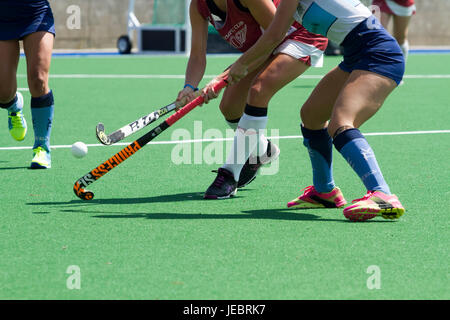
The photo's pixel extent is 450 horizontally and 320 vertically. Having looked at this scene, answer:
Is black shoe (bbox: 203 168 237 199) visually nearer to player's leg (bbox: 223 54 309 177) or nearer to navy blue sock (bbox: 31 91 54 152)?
player's leg (bbox: 223 54 309 177)

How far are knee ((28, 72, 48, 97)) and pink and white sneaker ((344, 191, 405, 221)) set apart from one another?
2.84 m

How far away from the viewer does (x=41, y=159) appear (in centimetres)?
639

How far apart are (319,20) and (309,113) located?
0.58m

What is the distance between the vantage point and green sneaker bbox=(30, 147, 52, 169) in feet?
20.8

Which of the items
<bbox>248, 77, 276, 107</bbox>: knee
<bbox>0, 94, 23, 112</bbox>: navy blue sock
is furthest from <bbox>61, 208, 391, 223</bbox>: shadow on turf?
<bbox>0, 94, 23, 112</bbox>: navy blue sock

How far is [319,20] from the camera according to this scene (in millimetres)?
4773

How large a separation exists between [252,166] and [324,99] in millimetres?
1009

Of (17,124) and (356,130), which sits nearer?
(356,130)

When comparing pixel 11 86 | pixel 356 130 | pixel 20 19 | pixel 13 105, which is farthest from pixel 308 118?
pixel 13 105

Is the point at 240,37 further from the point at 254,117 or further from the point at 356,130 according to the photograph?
the point at 356,130

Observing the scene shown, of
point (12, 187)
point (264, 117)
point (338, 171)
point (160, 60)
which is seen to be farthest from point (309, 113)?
point (160, 60)

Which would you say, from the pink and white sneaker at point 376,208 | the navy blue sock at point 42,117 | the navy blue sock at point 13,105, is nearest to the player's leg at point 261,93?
the pink and white sneaker at point 376,208

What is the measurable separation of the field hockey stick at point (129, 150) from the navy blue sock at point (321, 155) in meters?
0.61

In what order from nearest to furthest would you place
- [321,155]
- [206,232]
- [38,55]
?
[206,232], [321,155], [38,55]
